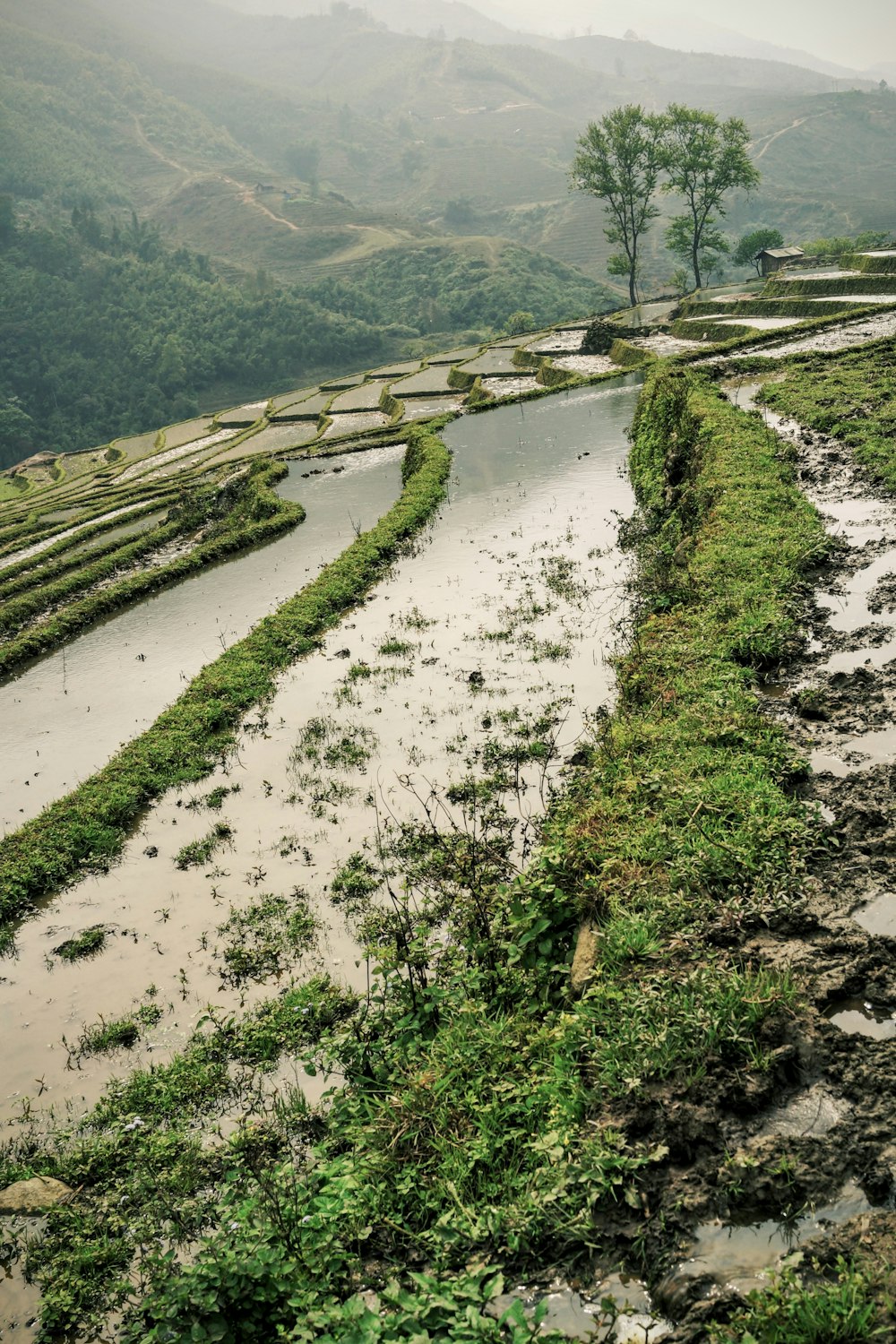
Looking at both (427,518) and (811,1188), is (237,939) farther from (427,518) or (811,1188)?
(427,518)

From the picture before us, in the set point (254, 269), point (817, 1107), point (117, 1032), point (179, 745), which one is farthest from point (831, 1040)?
point (254, 269)

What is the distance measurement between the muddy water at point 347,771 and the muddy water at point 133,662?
2.10m

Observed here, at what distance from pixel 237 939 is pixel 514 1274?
4.34 meters

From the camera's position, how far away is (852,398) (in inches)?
679

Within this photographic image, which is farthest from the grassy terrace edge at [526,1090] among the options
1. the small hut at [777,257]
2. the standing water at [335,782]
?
the small hut at [777,257]

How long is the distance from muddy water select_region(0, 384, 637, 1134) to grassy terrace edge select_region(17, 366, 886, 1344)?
98cm

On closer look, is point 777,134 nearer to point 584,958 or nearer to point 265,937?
point 265,937

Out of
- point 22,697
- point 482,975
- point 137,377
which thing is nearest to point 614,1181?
point 482,975

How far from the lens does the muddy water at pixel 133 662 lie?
11.5 metres

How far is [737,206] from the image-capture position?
15488 centimetres

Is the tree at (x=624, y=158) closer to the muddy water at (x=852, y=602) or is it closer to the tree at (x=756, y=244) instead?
the tree at (x=756, y=244)

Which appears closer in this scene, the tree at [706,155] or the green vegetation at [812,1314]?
the green vegetation at [812,1314]

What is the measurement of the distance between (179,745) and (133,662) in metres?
4.42

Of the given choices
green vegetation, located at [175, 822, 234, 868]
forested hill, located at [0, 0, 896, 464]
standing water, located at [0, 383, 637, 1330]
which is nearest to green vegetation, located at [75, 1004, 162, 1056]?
standing water, located at [0, 383, 637, 1330]
